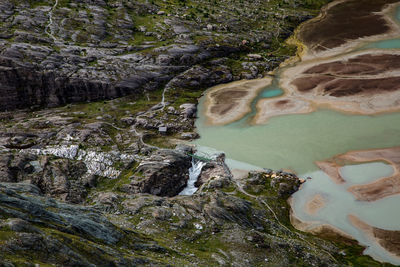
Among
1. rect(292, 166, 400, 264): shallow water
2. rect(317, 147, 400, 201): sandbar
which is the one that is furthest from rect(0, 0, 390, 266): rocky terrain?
rect(317, 147, 400, 201): sandbar

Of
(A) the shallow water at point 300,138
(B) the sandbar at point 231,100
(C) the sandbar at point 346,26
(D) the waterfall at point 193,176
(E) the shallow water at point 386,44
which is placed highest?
(C) the sandbar at point 346,26

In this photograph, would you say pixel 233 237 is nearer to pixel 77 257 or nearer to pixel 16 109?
pixel 77 257

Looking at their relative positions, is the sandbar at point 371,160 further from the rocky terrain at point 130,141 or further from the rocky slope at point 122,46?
the rocky slope at point 122,46

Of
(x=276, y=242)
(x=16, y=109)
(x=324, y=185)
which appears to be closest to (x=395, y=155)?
(x=324, y=185)

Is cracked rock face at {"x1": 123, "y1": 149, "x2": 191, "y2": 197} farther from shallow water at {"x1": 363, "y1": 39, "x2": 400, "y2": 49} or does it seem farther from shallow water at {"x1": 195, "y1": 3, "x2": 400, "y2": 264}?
shallow water at {"x1": 363, "y1": 39, "x2": 400, "y2": 49}

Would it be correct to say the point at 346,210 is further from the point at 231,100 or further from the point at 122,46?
the point at 122,46

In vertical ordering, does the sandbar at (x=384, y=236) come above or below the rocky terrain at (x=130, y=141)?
below

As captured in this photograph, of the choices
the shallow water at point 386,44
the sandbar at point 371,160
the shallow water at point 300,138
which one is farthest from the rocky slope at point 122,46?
the sandbar at point 371,160
